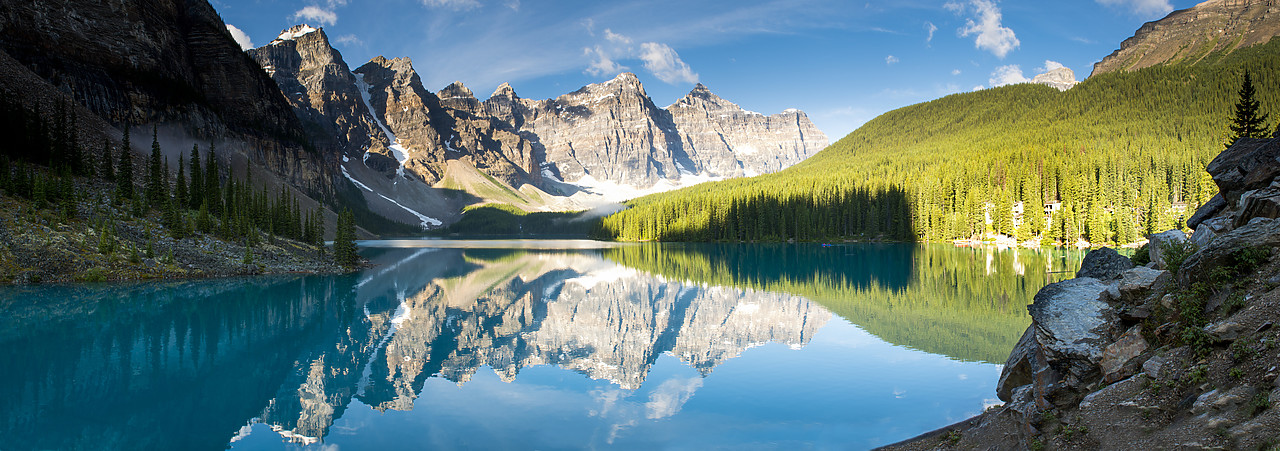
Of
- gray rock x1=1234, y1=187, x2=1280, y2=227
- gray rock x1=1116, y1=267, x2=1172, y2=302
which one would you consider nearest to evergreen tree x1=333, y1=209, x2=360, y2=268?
gray rock x1=1116, y1=267, x2=1172, y2=302

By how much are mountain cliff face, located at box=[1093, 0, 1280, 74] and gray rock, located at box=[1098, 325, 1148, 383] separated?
219430 mm

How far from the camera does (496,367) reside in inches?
677

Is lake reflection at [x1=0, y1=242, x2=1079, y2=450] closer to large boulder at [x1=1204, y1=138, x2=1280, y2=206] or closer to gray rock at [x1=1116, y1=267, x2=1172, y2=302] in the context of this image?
gray rock at [x1=1116, y1=267, x2=1172, y2=302]

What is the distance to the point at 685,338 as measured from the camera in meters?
21.8

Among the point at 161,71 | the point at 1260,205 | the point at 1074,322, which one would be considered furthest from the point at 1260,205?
the point at 161,71

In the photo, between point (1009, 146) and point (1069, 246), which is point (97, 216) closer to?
point (1069, 246)

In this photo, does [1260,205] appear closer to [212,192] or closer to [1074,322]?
[1074,322]

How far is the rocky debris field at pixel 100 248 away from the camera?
1315 inches

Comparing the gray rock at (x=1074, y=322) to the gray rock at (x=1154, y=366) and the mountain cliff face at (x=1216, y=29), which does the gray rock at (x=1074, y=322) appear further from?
the mountain cliff face at (x=1216, y=29)

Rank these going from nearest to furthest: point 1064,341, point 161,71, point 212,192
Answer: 1. point 1064,341
2. point 212,192
3. point 161,71

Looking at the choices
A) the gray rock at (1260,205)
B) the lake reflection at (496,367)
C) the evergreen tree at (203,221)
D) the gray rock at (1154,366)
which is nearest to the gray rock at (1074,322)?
the gray rock at (1154,366)

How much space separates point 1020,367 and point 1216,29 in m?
255

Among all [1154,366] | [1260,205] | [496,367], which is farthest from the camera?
[496,367]

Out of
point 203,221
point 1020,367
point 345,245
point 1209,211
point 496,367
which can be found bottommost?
point 496,367
